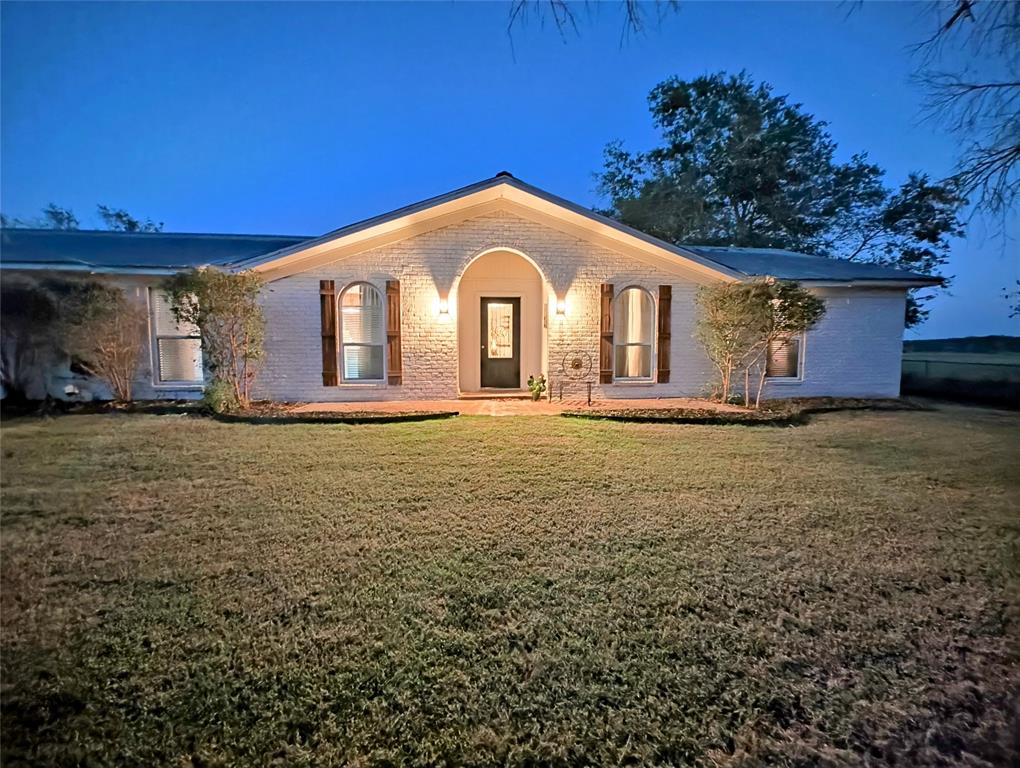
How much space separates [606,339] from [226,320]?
6.45 m

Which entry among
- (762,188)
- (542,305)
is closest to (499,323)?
(542,305)

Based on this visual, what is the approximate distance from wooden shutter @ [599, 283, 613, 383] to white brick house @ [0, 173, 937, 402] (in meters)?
0.02

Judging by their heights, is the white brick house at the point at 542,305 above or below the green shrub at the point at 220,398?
above

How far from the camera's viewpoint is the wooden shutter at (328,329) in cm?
873

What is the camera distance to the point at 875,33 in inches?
102

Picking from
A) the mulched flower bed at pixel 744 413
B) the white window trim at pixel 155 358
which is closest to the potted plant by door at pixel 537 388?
the mulched flower bed at pixel 744 413

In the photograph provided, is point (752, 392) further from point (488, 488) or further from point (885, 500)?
point (488, 488)

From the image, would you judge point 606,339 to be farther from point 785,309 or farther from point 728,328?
point 785,309

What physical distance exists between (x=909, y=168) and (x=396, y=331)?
7.60 m

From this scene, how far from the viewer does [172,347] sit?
425 cm

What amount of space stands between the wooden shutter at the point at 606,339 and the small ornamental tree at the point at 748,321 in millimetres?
1681

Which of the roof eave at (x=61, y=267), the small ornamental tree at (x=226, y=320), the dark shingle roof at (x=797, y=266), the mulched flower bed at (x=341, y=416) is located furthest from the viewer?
the dark shingle roof at (x=797, y=266)

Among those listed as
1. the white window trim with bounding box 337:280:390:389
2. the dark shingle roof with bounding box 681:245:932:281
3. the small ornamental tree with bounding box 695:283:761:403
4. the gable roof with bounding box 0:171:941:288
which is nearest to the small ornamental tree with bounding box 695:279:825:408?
the small ornamental tree with bounding box 695:283:761:403

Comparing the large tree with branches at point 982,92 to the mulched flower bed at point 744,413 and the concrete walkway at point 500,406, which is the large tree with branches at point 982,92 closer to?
the mulched flower bed at point 744,413
